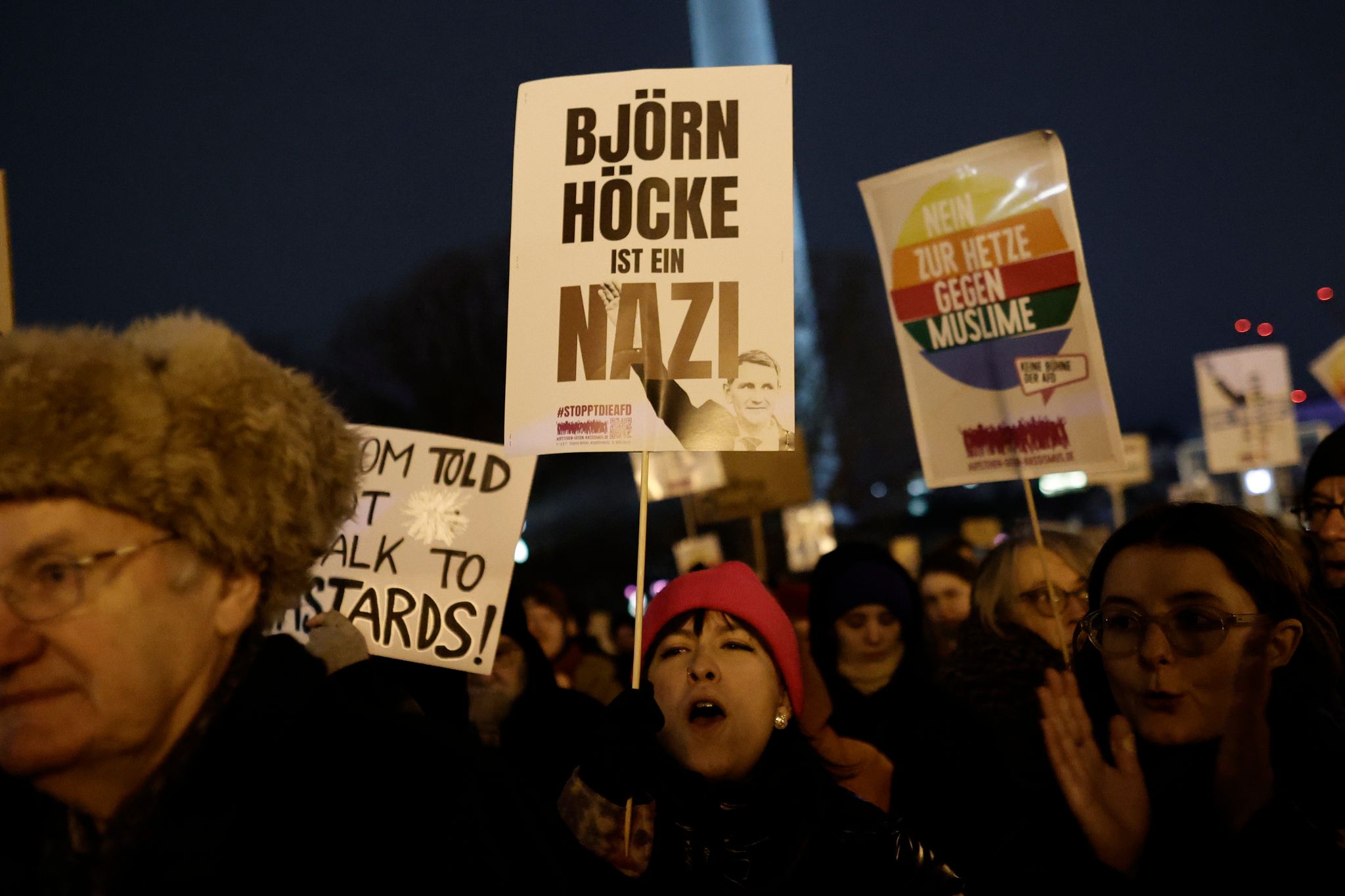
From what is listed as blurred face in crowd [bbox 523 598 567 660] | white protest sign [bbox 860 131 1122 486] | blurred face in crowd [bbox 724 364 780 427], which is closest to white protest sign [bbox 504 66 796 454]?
blurred face in crowd [bbox 724 364 780 427]

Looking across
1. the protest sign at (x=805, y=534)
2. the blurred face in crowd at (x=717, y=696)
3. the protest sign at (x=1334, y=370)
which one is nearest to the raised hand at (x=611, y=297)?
the blurred face in crowd at (x=717, y=696)

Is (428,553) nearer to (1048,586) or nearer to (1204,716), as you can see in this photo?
(1048,586)

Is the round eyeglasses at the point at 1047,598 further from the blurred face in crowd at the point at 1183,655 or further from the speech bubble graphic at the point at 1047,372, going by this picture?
the blurred face in crowd at the point at 1183,655

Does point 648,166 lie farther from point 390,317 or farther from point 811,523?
point 390,317

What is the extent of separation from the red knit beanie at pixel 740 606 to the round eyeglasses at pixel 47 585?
1573 mm

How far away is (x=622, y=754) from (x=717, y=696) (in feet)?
1.30

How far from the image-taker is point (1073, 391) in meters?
4.67

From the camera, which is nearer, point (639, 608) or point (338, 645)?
point (639, 608)

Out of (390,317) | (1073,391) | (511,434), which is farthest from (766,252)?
(390,317)

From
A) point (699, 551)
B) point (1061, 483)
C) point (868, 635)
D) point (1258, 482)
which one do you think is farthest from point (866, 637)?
point (1061, 483)

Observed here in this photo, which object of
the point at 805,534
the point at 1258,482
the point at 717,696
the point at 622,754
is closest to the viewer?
the point at 622,754

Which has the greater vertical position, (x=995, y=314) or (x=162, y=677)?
(x=995, y=314)

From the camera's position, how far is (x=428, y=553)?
4211 millimetres

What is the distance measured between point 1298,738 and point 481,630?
269 centimetres
